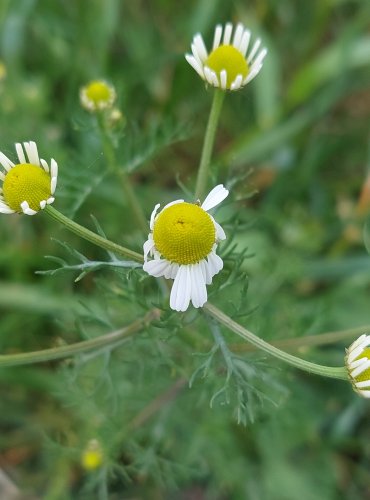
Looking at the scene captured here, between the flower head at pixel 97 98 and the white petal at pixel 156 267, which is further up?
the flower head at pixel 97 98

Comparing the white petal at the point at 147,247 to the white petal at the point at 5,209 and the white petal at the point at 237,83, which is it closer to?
the white petal at the point at 5,209

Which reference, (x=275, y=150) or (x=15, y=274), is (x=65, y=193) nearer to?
(x=15, y=274)

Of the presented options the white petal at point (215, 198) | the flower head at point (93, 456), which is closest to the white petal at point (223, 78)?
the white petal at point (215, 198)

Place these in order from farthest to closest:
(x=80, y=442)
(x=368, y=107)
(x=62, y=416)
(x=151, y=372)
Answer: (x=368, y=107)
(x=62, y=416)
(x=80, y=442)
(x=151, y=372)

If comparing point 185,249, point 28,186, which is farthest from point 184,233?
point 28,186

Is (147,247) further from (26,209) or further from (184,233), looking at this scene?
(26,209)

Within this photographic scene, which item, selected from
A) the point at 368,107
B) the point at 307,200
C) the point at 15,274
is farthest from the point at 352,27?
the point at 15,274
